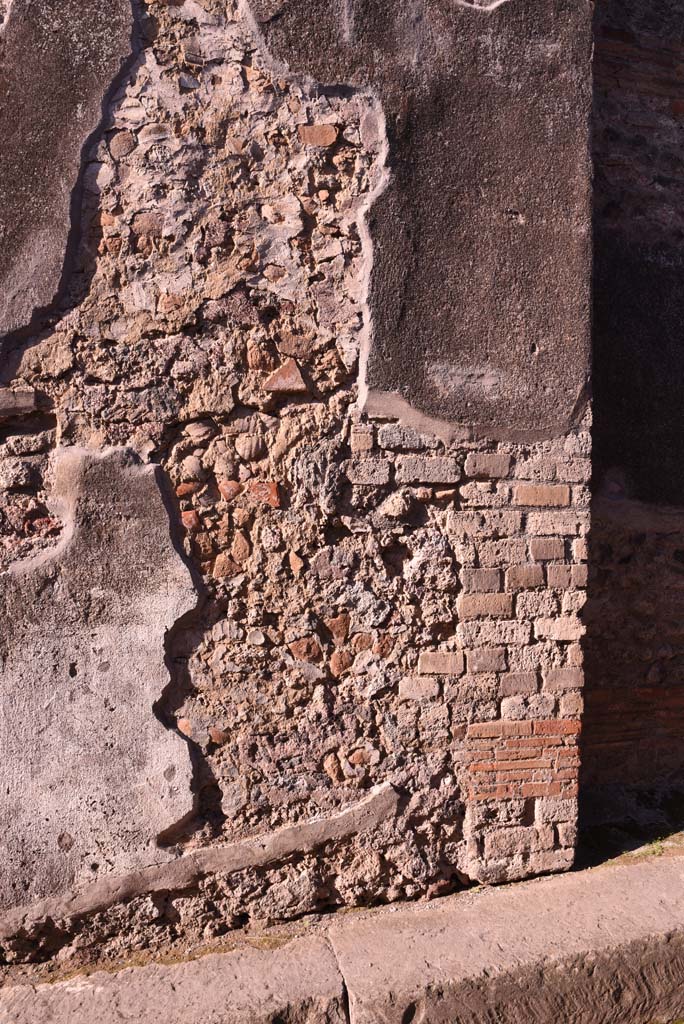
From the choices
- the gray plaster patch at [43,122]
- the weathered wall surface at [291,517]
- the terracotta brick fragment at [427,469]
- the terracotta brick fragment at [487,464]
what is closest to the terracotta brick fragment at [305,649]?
the weathered wall surface at [291,517]

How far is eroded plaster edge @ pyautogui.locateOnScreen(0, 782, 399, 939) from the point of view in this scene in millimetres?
2488

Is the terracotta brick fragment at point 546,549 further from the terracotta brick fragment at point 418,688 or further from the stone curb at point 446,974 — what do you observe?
the stone curb at point 446,974

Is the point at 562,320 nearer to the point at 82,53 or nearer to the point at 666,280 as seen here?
the point at 666,280

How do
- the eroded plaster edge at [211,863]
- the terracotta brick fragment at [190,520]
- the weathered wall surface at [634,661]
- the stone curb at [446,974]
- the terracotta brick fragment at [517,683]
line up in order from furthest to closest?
1. the weathered wall surface at [634,661]
2. the terracotta brick fragment at [517,683]
3. the terracotta brick fragment at [190,520]
4. the eroded plaster edge at [211,863]
5. the stone curb at [446,974]

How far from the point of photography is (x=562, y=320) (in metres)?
2.88

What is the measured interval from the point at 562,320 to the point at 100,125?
1585mm

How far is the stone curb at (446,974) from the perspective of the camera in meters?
2.31

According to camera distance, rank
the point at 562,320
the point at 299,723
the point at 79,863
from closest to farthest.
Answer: the point at 79,863 → the point at 299,723 → the point at 562,320

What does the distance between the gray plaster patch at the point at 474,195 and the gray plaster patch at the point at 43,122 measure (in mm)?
514

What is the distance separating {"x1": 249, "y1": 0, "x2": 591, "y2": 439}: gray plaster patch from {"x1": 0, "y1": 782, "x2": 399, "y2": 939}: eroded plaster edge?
50.2 inches

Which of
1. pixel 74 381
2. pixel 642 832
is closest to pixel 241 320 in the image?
pixel 74 381

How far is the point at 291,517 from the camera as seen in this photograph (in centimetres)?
269

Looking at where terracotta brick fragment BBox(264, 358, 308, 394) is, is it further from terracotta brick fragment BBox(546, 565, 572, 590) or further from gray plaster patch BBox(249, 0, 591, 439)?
terracotta brick fragment BBox(546, 565, 572, 590)

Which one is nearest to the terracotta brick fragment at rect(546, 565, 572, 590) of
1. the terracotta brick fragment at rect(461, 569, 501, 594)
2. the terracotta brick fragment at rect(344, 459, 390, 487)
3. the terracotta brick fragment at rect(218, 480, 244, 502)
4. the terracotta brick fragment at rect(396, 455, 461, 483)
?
the terracotta brick fragment at rect(461, 569, 501, 594)
